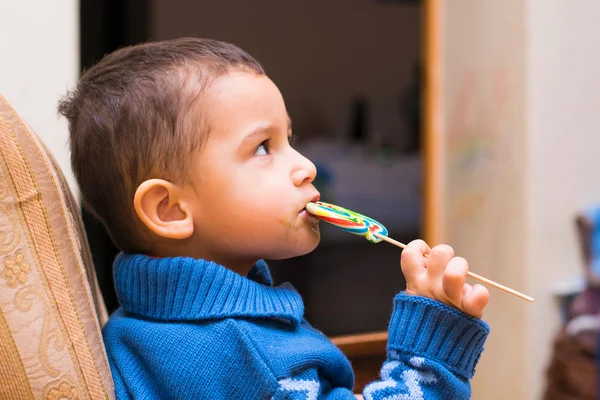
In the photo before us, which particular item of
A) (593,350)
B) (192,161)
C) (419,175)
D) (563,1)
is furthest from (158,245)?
(419,175)

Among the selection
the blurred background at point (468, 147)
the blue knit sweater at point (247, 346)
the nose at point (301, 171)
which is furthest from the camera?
the blurred background at point (468, 147)

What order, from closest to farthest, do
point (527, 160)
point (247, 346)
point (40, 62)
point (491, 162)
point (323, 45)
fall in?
point (247, 346) → point (40, 62) → point (527, 160) → point (491, 162) → point (323, 45)

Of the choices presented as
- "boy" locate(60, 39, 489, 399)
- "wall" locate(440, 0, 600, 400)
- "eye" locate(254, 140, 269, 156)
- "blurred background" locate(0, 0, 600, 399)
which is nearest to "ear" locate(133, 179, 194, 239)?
"boy" locate(60, 39, 489, 399)

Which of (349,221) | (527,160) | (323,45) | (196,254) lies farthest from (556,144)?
(196,254)

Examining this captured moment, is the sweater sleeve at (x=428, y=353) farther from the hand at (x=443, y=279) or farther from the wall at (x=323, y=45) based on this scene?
the wall at (x=323, y=45)

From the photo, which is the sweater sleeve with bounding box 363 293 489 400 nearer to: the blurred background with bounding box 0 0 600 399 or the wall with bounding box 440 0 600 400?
the blurred background with bounding box 0 0 600 399

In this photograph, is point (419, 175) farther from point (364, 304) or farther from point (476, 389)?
point (476, 389)

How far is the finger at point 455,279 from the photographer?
2.32 feet

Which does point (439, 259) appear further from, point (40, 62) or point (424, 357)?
point (40, 62)

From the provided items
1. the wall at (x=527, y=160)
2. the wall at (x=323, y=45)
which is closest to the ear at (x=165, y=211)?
the wall at (x=323, y=45)

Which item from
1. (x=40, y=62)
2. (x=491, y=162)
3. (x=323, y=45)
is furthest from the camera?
(x=323, y=45)

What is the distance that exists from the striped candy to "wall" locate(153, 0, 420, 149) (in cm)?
140

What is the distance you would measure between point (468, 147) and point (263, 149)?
168cm

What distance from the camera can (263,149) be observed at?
82 centimetres
